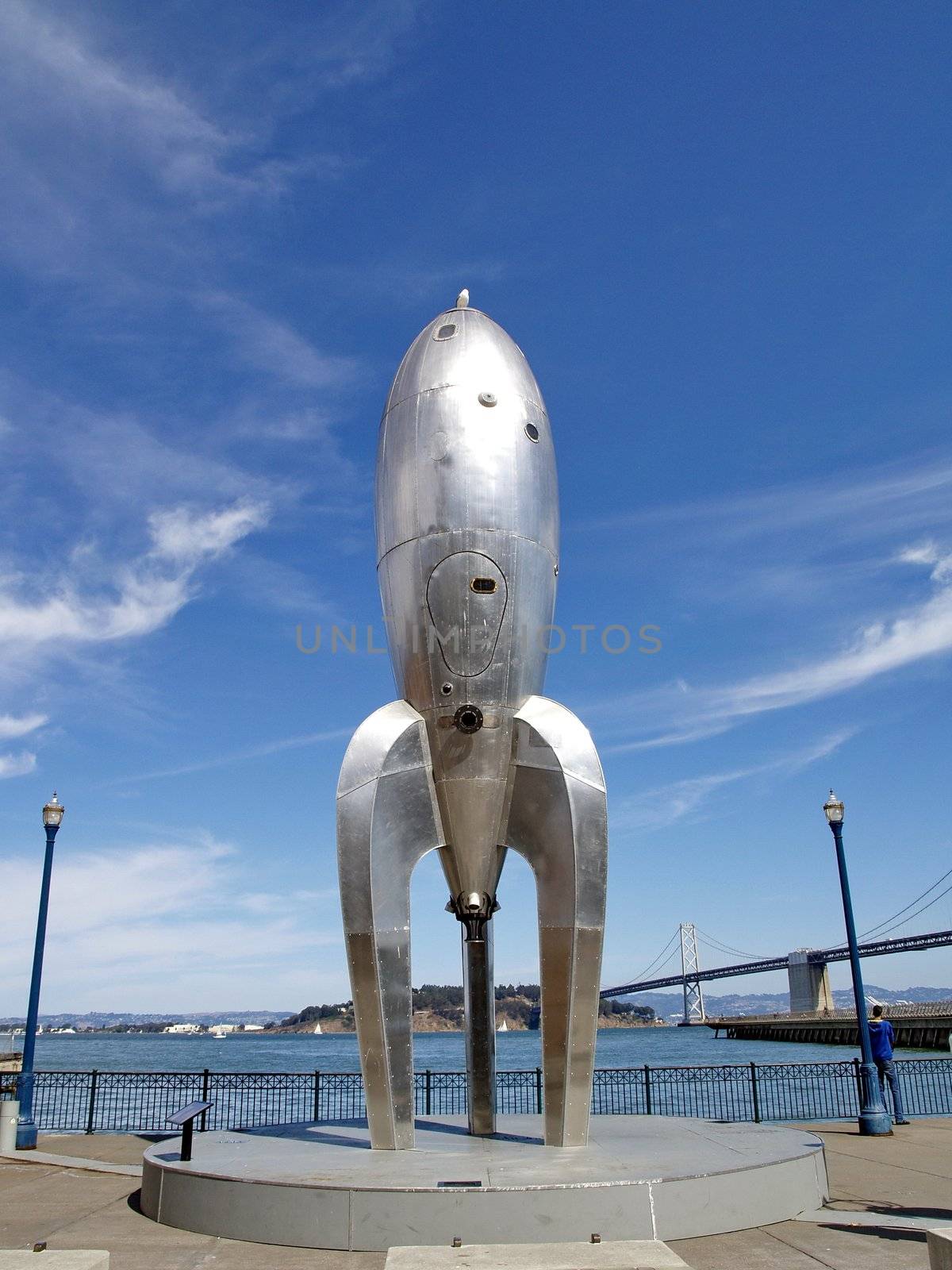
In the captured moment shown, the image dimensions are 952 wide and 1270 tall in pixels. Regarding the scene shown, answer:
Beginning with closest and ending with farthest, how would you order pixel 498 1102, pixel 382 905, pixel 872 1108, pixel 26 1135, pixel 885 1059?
1. pixel 382 905
2. pixel 26 1135
3. pixel 872 1108
4. pixel 885 1059
5. pixel 498 1102

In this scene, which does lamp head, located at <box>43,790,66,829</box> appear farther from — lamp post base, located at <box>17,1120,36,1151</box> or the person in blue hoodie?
the person in blue hoodie

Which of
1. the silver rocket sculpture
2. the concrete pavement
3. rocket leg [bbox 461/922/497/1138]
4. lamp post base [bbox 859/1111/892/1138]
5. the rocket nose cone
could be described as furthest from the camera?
lamp post base [bbox 859/1111/892/1138]

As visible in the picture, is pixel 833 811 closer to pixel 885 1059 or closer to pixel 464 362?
pixel 885 1059

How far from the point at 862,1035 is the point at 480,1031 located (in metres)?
8.02

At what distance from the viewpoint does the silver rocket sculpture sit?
429 inches

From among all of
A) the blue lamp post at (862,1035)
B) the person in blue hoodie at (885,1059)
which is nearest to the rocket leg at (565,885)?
the blue lamp post at (862,1035)

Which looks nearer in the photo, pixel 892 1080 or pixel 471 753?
pixel 471 753

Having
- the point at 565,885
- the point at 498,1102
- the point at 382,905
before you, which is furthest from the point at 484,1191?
the point at 498,1102

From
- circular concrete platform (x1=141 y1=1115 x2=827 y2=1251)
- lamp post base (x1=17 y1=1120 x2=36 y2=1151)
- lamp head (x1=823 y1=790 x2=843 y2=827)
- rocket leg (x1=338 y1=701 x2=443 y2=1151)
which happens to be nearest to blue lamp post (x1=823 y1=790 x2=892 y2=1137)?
lamp head (x1=823 y1=790 x2=843 y2=827)

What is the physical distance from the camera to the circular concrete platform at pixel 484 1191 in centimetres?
827

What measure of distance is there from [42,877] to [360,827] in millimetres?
8612

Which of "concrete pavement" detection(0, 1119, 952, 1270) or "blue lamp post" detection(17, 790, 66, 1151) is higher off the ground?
"blue lamp post" detection(17, 790, 66, 1151)

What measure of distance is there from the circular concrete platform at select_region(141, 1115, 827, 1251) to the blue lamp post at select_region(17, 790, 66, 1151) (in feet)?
19.8

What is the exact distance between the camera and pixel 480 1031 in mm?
12094
